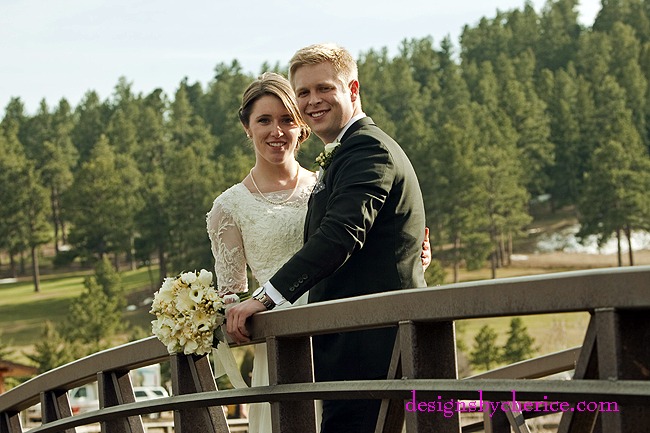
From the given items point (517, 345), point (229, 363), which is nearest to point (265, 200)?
point (229, 363)

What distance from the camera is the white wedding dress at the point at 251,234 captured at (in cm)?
488

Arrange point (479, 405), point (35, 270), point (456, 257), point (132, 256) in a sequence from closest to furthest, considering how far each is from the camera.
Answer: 1. point (479, 405)
2. point (456, 257)
3. point (35, 270)
4. point (132, 256)

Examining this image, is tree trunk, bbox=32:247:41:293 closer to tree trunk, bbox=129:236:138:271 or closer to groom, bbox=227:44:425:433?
tree trunk, bbox=129:236:138:271

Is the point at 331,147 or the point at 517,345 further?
the point at 517,345

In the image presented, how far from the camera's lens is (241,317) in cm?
331

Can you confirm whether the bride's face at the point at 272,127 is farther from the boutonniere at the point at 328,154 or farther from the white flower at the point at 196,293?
the white flower at the point at 196,293

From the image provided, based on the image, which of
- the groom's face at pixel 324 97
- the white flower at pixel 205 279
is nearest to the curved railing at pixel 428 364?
the white flower at pixel 205 279

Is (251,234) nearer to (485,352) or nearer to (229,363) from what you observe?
(229,363)

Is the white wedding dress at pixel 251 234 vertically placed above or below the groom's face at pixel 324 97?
below

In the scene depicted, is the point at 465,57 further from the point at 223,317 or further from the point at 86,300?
the point at 223,317

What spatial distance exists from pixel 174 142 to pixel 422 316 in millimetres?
113425

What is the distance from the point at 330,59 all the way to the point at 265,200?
4.51ft

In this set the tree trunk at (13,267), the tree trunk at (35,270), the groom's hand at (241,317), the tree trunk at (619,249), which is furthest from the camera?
the tree trunk at (13,267)

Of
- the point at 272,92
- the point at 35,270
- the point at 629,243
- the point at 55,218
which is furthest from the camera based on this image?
the point at 55,218
